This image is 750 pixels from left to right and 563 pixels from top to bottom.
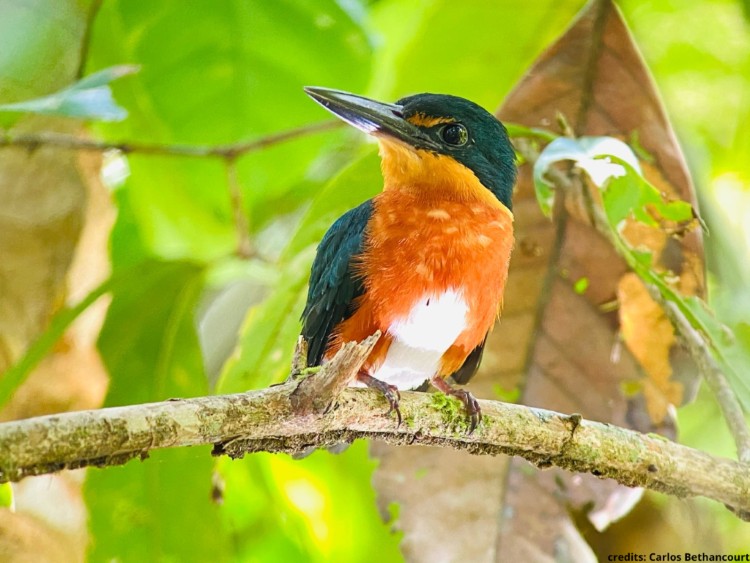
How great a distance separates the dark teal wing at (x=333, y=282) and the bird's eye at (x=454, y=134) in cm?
26

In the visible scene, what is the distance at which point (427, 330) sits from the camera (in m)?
2.26

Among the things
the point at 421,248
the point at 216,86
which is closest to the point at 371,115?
the point at 421,248

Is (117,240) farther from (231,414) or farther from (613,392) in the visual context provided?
(231,414)

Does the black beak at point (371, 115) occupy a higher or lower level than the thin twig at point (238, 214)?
lower

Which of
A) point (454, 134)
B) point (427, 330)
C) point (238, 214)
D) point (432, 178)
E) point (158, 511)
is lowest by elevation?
point (158, 511)

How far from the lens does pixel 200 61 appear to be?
11.5 ft

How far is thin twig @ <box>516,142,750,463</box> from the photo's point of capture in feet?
7.07

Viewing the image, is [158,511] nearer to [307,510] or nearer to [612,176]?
[307,510]

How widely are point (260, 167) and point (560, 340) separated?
138cm

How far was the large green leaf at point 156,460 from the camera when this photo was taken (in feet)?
8.68

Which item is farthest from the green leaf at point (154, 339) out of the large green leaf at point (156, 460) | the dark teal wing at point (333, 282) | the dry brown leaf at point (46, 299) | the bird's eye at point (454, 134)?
the bird's eye at point (454, 134)

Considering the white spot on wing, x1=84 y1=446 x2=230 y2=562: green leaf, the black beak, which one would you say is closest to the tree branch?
the white spot on wing

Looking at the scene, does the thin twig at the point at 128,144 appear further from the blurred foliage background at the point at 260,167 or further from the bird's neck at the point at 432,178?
the bird's neck at the point at 432,178

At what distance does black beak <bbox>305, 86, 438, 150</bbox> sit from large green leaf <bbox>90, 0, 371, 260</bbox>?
110cm
